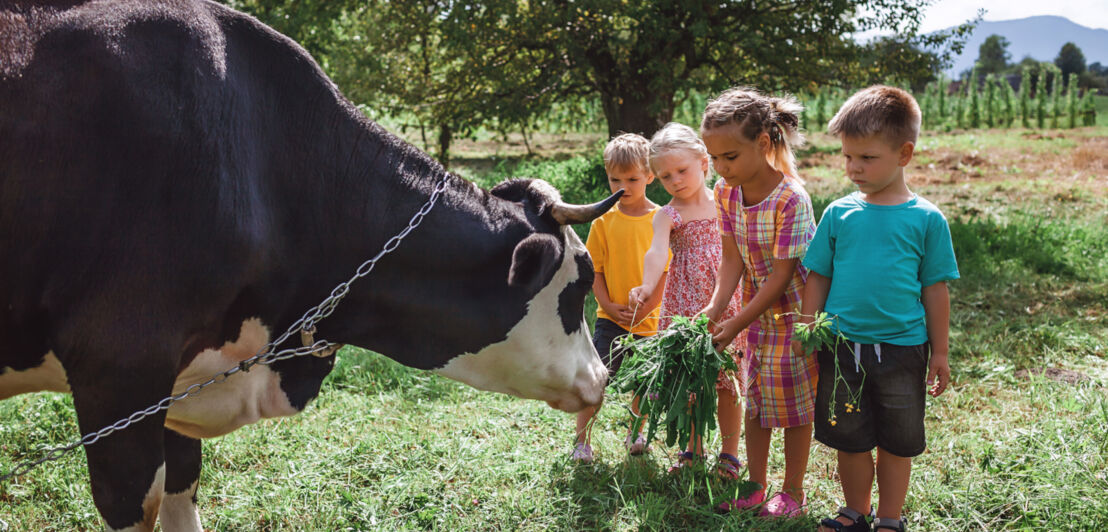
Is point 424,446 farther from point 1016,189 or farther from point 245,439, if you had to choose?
point 1016,189

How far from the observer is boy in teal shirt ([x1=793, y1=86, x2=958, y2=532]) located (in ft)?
8.98

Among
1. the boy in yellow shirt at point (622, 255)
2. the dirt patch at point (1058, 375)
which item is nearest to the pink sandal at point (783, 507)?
the boy in yellow shirt at point (622, 255)

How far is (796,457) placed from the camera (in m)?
3.28

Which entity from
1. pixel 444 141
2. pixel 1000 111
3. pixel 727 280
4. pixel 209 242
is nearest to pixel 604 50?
pixel 444 141

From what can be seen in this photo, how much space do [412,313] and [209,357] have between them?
69cm

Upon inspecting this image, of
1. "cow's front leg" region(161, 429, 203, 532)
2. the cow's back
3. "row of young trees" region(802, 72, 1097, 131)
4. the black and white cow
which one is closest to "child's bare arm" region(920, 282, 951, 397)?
the black and white cow

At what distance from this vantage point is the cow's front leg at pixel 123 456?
7.37 feet

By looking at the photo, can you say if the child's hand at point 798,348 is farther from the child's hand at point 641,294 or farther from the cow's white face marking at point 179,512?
the cow's white face marking at point 179,512

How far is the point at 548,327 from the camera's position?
9.82ft

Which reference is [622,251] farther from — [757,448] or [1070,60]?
[1070,60]

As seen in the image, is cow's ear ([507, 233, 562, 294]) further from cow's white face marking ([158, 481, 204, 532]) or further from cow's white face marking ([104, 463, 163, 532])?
cow's white face marking ([158, 481, 204, 532])

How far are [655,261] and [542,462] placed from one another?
1129mm

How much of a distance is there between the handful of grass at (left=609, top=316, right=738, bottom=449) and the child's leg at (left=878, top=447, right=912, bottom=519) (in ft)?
2.16

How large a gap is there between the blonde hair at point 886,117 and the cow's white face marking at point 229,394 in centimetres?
220
